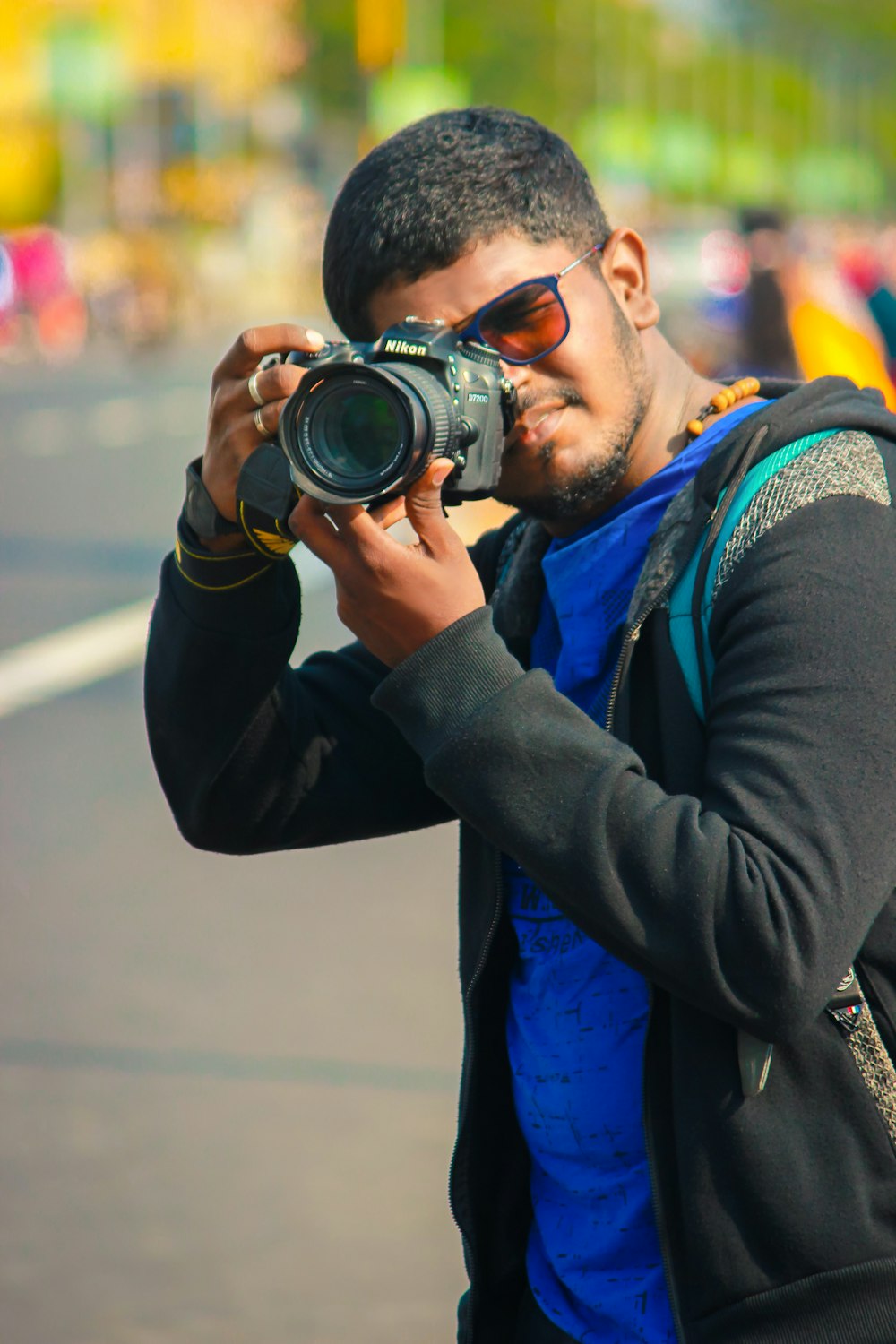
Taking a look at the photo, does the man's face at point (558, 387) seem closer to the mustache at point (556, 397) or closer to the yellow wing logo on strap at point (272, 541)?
the mustache at point (556, 397)

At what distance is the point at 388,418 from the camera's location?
180 centimetres

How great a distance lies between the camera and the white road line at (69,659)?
787 centimetres

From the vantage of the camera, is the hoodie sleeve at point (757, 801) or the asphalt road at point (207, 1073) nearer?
the hoodie sleeve at point (757, 801)

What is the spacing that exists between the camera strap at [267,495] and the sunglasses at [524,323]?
0.24 m

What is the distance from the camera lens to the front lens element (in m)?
1.79

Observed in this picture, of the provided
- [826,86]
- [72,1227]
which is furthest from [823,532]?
[826,86]

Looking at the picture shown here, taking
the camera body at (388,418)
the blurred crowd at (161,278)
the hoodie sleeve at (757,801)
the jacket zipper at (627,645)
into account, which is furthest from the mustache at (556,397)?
the blurred crowd at (161,278)

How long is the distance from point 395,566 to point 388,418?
164mm

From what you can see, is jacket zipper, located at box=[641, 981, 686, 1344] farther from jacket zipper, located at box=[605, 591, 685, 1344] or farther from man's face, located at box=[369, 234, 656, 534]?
man's face, located at box=[369, 234, 656, 534]

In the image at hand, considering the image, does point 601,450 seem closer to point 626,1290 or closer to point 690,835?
point 690,835

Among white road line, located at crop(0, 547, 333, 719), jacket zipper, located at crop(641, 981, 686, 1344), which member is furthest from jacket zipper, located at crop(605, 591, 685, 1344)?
white road line, located at crop(0, 547, 333, 719)

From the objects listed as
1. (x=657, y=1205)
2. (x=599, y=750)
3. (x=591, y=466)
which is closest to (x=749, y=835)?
(x=599, y=750)

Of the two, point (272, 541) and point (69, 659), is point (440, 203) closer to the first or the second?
point (272, 541)

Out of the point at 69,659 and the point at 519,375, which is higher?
the point at 519,375
